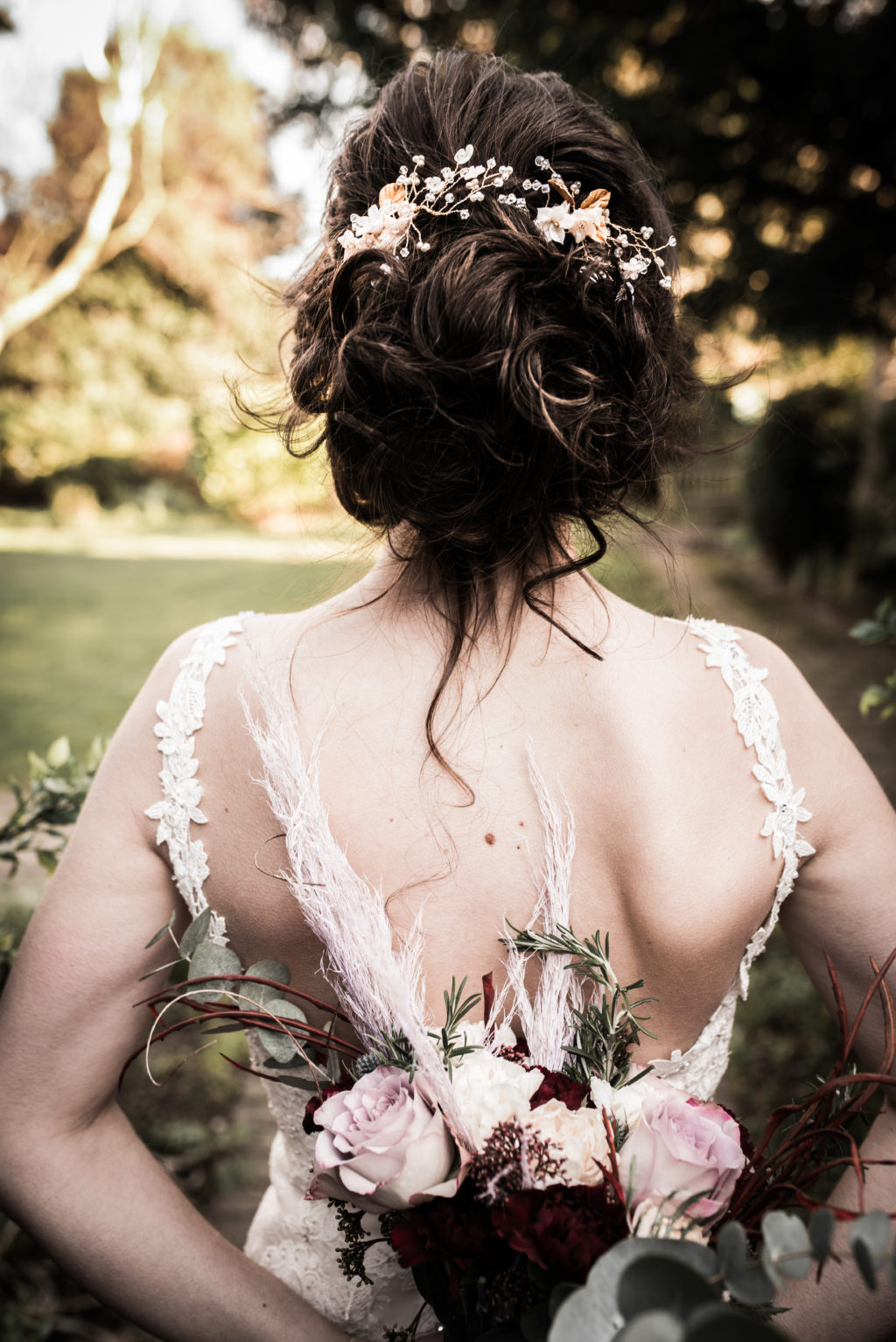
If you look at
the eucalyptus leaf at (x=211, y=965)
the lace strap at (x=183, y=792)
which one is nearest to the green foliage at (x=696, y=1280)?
the eucalyptus leaf at (x=211, y=965)

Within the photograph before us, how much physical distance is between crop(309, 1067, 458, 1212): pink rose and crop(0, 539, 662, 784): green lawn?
15.6 feet

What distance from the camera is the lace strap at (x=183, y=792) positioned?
1107 mm

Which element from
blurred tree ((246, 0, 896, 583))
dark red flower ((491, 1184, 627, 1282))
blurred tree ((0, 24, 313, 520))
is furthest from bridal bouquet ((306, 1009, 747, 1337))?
blurred tree ((0, 24, 313, 520))

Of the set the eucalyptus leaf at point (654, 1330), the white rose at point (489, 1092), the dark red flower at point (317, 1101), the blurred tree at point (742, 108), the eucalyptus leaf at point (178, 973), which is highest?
the blurred tree at point (742, 108)

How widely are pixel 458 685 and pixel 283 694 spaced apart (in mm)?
227

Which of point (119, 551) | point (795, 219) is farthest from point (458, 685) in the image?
point (119, 551)

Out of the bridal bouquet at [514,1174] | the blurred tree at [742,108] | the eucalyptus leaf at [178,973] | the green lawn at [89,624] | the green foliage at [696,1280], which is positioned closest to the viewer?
the green foliage at [696,1280]

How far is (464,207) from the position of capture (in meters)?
0.98

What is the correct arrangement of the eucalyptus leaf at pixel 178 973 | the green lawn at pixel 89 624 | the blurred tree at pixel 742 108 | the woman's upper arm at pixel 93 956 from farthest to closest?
the green lawn at pixel 89 624
the blurred tree at pixel 742 108
the eucalyptus leaf at pixel 178 973
the woman's upper arm at pixel 93 956

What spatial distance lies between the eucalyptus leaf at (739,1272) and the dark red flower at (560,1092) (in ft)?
0.74

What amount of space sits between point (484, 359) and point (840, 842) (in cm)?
79

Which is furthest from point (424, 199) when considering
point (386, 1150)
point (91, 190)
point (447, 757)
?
point (91, 190)

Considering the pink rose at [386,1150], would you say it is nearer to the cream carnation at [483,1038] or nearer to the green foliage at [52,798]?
the cream carnation at [483,1038]

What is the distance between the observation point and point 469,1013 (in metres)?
1.13
